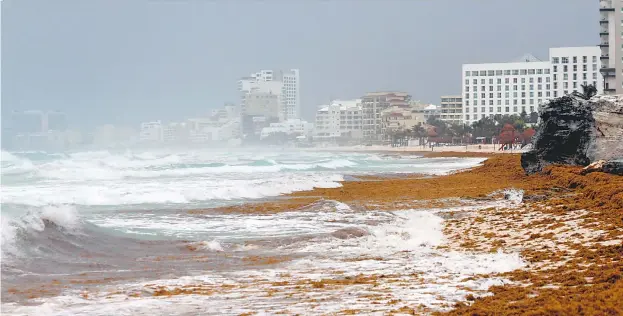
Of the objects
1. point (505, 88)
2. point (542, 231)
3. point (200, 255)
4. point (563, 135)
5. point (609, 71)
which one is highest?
point (505, 88)

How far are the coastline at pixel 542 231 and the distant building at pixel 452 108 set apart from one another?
153 metres

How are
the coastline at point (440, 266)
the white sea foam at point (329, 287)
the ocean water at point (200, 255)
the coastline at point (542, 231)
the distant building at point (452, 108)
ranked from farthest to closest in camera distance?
the distant building at point (452, 108) → the ocean water at point (200, 255) → the white sea foam at point (329, 287) → the coastline at point (440, 266) → the coastline at point (542, 231)

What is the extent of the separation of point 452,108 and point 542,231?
173 metres

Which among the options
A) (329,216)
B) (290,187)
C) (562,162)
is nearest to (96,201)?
(290,187)

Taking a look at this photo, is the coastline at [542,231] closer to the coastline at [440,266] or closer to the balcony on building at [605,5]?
the coastline at [440,266]

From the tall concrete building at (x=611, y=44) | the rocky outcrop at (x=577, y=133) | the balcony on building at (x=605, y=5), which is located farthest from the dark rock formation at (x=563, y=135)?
the balcony on building at (x=605, y=5)

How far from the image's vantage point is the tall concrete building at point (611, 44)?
3418 inches

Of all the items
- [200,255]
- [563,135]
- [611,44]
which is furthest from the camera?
[611,44]

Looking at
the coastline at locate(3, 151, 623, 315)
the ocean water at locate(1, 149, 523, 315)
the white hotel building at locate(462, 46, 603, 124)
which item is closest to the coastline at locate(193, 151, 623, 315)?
the coastline at locate(3, 151, 623, 315)

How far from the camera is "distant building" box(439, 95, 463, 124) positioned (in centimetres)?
18362

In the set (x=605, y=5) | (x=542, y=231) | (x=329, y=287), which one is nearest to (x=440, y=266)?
(x=329, y=287)

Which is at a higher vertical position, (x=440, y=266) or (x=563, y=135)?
(x=563, y=135)

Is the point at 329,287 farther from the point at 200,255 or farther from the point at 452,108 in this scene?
the point at 452,108

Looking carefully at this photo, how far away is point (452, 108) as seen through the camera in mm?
185875
